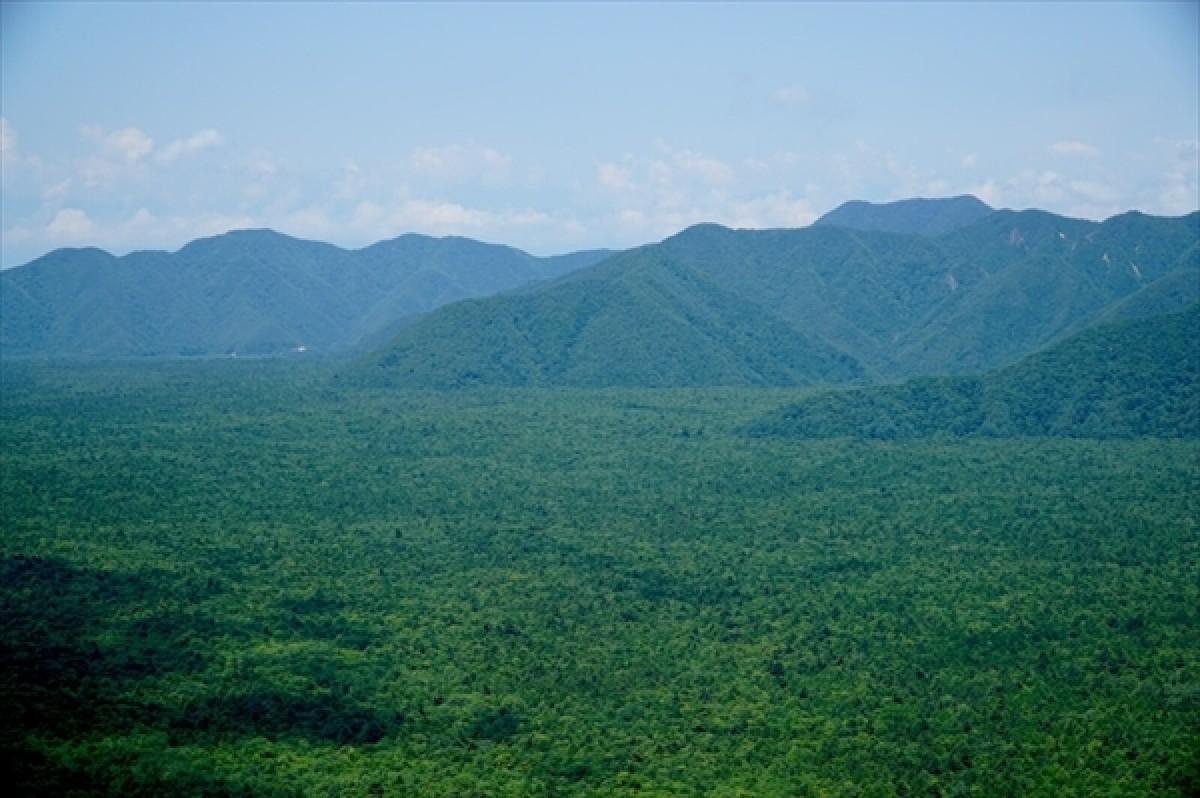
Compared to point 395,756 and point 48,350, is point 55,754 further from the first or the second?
point 48,350

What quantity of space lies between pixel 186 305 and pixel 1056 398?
13810 centimetres

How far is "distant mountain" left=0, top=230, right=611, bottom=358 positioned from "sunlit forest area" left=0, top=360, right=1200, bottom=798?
3777 inches

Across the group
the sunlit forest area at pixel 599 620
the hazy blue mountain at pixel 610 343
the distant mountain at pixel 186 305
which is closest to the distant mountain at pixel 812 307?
the hazy blue mountain at pixel 610 343

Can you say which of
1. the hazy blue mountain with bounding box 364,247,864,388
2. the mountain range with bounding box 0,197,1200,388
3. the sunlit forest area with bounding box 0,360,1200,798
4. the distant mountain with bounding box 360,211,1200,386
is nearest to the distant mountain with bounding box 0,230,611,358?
the mountain range with bounding box 0,197,1200,388

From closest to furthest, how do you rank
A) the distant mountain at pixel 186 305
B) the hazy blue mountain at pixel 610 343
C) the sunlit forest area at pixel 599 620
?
the sunlit forest area at pixel 599 620 < the hazy blue mountain at pixel 610 343 < the distant mountain at pixel 186 305

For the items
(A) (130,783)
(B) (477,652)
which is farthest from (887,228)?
(A) (130,783)

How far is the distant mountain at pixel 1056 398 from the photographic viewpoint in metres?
80.4

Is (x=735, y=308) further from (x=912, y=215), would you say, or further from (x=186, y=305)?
(x=186, y=305)

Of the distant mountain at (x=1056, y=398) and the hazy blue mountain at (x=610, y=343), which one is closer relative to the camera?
the distant mountain at (x=1056, y=398)

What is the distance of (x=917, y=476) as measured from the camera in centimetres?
6900

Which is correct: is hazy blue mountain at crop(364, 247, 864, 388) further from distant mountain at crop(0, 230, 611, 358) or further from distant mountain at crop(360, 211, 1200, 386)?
distant mountain at crop(0, 230, 611, 358)

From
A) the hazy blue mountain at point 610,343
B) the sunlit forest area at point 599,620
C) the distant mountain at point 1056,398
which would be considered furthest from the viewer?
the hazy blue mountain at point 610,343

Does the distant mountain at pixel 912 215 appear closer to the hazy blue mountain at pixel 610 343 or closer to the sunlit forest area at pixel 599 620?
the hazy blue mountain at pixel 610 343

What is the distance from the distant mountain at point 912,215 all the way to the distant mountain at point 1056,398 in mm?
87373
